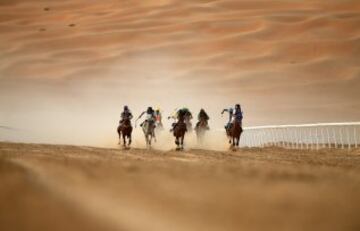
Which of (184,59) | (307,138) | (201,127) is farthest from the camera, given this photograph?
(184,59)

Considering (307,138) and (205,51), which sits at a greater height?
(205,51)

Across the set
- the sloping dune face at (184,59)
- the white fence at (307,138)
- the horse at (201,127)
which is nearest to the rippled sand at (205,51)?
the sloping dune face at (184,59)

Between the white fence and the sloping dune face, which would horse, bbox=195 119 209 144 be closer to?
the white fence

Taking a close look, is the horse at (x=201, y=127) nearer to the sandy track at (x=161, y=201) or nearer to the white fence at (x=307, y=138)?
the white fence at (x=307, y=138)

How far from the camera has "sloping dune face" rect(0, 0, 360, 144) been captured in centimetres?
4612

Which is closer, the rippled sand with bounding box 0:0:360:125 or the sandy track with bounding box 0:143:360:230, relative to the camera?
the sandy track with bounding box 0:143:360:230

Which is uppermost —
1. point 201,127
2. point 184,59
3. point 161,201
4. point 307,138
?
point 184,59

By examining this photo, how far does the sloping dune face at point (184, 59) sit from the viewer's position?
46125 mm

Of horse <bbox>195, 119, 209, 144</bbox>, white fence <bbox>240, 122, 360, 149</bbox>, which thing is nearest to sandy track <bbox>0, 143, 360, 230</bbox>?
white fence <bbox>240, 122, 360, 149</bbox>

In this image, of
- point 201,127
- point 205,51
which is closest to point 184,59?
point 205,51

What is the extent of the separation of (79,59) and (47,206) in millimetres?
53842

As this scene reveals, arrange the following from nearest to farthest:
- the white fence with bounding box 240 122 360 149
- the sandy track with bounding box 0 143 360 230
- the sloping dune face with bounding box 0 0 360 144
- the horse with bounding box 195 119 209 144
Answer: the sandy track with bounding box 0 143 360 230 → the white fence with bounding box 240 122 360 149 → the horse with bounding box 195 119 209 144 → the sloping dune face with bounding box 0 0 360 144

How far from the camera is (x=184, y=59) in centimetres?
5488

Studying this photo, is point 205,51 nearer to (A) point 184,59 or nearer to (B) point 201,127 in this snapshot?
(A) point 184,59
